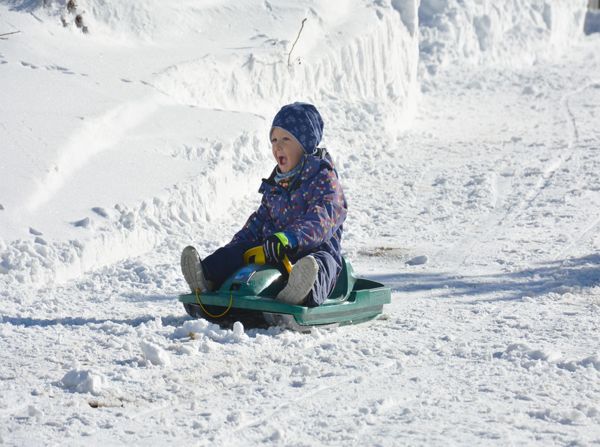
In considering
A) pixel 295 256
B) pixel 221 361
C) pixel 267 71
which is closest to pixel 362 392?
pixel 221 361

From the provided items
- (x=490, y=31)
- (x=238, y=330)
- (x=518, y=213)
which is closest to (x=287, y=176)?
(x=238, y=330)

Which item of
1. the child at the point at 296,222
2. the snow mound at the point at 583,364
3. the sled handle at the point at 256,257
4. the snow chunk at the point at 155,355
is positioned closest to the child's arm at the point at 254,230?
the child at the point at 296,222

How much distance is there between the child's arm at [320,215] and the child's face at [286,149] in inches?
8.9

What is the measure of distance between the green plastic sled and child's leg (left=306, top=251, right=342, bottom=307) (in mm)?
56

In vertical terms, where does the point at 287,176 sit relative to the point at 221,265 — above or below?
above

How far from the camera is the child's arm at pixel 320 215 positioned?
605cm

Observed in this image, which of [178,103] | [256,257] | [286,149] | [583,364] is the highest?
[178,103]

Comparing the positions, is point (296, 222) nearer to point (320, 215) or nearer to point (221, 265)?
point (320, 215)

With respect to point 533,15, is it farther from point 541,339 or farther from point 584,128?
point 541,339

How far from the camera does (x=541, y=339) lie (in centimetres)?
596

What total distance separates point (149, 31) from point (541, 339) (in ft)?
27.7

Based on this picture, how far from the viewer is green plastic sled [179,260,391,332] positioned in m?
5.88

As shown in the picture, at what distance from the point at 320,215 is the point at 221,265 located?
2.23 ft

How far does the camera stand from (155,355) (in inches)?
200
